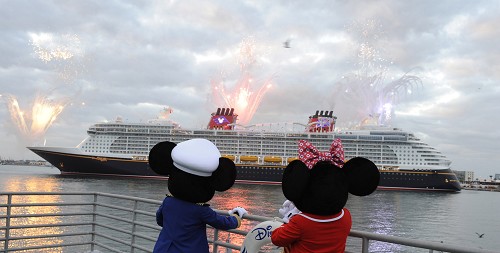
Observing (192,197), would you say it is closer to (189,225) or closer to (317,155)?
(189,225)

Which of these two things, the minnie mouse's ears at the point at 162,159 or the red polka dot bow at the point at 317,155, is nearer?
the red polka dot bow at the point at 317,155

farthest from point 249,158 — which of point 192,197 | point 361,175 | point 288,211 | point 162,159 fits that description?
point 361,175

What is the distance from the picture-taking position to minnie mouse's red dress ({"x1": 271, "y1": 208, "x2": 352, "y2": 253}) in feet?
7.34

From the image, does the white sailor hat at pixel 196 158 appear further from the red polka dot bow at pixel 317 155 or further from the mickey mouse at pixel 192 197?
the red polka dot bow at pixel 317 155

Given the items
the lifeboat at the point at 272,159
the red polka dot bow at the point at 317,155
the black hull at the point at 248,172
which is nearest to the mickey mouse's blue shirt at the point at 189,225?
the red polka dot bow at the point at 317,155

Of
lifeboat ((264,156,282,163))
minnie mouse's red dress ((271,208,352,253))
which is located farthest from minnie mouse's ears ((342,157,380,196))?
lifeboat ((264,156,282,163))

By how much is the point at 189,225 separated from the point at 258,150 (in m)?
56.2

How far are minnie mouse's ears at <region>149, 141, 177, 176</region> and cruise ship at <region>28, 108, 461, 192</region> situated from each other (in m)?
49.9

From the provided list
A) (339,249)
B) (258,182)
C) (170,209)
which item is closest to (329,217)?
(339,249)

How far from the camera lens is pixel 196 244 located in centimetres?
274

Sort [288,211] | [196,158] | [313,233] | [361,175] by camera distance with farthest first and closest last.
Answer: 1. [196,158]
2. [288,211]
3. [361,175]
4. [313,233]

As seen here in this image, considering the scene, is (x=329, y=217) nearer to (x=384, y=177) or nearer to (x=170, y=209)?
(x=170, y=209)

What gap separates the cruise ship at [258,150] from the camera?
2116 inches

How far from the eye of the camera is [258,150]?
58875 mm
